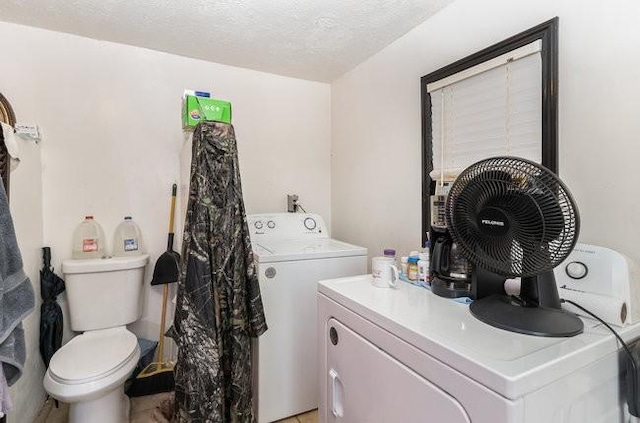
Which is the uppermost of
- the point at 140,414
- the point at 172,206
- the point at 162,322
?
the point at 172,206

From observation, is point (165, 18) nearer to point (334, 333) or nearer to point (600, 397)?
point (334, 333)

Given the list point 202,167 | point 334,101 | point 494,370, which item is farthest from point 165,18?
point 494,370

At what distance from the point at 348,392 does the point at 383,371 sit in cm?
24

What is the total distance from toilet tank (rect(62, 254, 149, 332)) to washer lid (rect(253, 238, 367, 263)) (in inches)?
31.7

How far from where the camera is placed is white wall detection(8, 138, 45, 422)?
156 centimetres

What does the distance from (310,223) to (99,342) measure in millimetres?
1416

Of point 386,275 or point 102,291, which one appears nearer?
point 386,275

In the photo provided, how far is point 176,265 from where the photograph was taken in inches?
82.8

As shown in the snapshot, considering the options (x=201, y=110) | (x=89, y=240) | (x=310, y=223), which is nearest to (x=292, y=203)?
(x=310, y=223)

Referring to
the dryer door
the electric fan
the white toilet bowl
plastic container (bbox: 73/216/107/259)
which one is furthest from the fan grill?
plastic container (bbox: 73/216/107/259)

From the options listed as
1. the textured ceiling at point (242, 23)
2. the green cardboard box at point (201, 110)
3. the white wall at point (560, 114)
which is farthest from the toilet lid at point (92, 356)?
the textured ceiling at point (242, 23)

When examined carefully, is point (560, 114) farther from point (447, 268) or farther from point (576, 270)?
point (447, 268)

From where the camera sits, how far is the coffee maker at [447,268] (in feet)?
3.59

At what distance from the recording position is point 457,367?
704 mm
